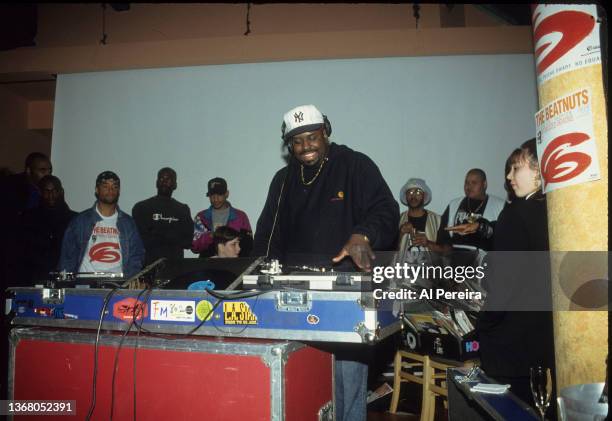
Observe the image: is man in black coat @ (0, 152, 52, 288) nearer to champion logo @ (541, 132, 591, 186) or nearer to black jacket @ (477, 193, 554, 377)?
black jacket @ (477, 193, 554, 377)

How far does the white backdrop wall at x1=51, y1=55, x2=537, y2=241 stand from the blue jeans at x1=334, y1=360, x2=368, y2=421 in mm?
3485

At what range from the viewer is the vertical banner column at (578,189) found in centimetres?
161

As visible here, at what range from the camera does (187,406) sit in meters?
1.54

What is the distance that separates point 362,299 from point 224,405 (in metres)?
0.66

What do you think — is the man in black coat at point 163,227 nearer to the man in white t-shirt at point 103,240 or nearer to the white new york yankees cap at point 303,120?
the man in white t-shirt at point 103,240

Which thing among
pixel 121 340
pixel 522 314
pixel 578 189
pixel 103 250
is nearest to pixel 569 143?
pixel 578 189

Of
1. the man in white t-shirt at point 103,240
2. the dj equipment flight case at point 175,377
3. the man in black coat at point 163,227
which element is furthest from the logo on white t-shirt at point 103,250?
the dj equipment flight case at point 175,377

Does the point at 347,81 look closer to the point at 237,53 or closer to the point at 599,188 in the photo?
the point at 237,53

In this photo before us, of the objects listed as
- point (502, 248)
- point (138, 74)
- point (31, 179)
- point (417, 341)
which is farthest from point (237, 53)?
point (502, 248)

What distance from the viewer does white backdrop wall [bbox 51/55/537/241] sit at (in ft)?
16.3

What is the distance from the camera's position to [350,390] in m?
1.82

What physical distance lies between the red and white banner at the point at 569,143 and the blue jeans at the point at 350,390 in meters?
1.17

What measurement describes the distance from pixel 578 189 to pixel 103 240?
3462mm

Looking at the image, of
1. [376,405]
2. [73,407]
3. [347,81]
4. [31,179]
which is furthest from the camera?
[347,81]
